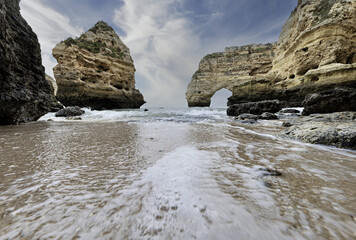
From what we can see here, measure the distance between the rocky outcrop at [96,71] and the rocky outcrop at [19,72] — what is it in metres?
13.5

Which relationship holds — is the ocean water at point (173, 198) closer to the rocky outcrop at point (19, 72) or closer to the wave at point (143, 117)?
the rocky outcrop at point (19, 72)

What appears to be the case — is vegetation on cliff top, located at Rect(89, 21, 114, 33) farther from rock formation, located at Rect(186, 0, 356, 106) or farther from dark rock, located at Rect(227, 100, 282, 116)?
dark rock, located at Rect(227, 100, 282, 116)

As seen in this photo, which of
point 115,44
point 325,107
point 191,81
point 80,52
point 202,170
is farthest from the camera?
point 191,81

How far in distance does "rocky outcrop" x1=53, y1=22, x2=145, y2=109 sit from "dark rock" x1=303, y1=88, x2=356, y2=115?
20.4 m

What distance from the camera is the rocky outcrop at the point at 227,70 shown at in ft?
115

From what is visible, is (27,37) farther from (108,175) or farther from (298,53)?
(298,53)

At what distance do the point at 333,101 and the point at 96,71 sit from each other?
2272 cm

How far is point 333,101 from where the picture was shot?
6.49 m

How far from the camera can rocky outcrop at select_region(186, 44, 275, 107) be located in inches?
1374

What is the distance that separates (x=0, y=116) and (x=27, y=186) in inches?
193

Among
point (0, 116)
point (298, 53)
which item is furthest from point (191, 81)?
point (0, 116)

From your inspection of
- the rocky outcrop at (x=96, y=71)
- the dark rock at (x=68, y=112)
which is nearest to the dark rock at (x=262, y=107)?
the dark rock at (x=68, y=112)

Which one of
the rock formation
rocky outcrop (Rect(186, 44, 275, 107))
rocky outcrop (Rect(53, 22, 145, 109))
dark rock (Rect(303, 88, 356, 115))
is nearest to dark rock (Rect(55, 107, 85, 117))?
rocky outcrop (Rect(53, 22, 145, 109))

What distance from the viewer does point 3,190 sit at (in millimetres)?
838
